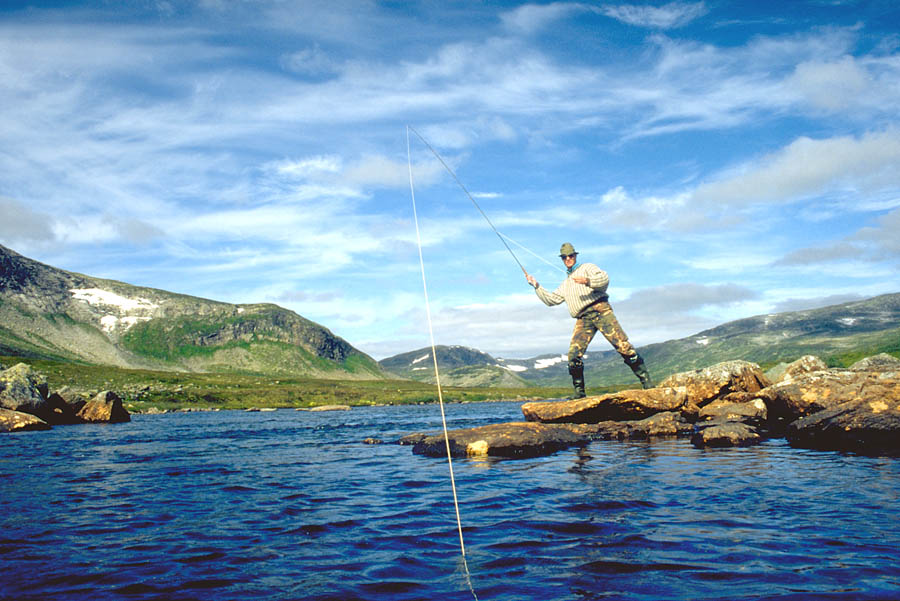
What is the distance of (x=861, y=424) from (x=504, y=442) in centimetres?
982

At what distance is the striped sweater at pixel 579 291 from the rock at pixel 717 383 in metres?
6.38

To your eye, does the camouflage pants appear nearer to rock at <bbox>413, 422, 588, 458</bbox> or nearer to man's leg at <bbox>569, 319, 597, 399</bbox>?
man's leg at <bbox>569, 319, 597, 399</bbox>

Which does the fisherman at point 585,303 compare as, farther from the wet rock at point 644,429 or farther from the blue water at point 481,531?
the blue water at point 481,531

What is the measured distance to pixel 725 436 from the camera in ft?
53.0

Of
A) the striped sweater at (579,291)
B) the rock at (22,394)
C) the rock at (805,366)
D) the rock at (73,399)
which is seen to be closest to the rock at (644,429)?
the striped sweater at (579,291)

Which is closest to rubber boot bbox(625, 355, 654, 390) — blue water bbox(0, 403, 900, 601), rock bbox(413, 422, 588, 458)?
rock bbox(413, 422, 588, 458)

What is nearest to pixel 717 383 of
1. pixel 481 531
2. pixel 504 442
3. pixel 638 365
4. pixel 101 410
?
pixel 638 365

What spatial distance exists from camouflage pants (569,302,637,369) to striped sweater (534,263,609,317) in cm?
31

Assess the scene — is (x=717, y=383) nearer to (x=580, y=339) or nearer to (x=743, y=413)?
(x=743, y=413)

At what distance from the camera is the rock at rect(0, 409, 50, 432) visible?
32.2 m

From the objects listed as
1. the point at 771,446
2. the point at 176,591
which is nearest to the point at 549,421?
the point at 771,446

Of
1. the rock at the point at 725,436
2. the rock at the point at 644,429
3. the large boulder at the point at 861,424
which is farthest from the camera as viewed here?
the rock at the point at 644,429

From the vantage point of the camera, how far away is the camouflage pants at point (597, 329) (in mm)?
18047

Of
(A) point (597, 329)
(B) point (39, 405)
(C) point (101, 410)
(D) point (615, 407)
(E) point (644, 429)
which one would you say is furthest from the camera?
(C) point (101, 410)
